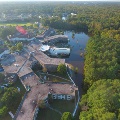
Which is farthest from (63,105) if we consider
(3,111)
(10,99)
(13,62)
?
(13,62)

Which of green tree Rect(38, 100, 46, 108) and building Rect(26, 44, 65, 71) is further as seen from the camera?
building Rect(26, 44, 65, 71)

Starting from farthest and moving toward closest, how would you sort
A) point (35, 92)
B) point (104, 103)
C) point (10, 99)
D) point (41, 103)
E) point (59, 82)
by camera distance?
point (59, 82), point (35, 92), point (10, 99), point (41, 103), point (104, 103)

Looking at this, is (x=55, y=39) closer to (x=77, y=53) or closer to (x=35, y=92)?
(x=77, y=53)

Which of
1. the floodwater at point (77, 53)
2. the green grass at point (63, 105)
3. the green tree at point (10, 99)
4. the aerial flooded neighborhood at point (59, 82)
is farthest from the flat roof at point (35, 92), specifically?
the floodwater at point (77, 53)

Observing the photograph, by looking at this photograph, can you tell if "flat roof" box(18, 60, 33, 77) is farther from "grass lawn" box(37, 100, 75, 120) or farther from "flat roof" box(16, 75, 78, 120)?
"grass lawn" box(37, 100, 75, 120)

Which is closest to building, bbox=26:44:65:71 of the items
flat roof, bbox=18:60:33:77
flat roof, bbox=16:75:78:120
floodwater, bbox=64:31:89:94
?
flat roof, bbox=18:60:33:77

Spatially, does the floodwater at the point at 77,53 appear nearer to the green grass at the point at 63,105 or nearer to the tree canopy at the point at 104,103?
the green grass at the point at 63,105
